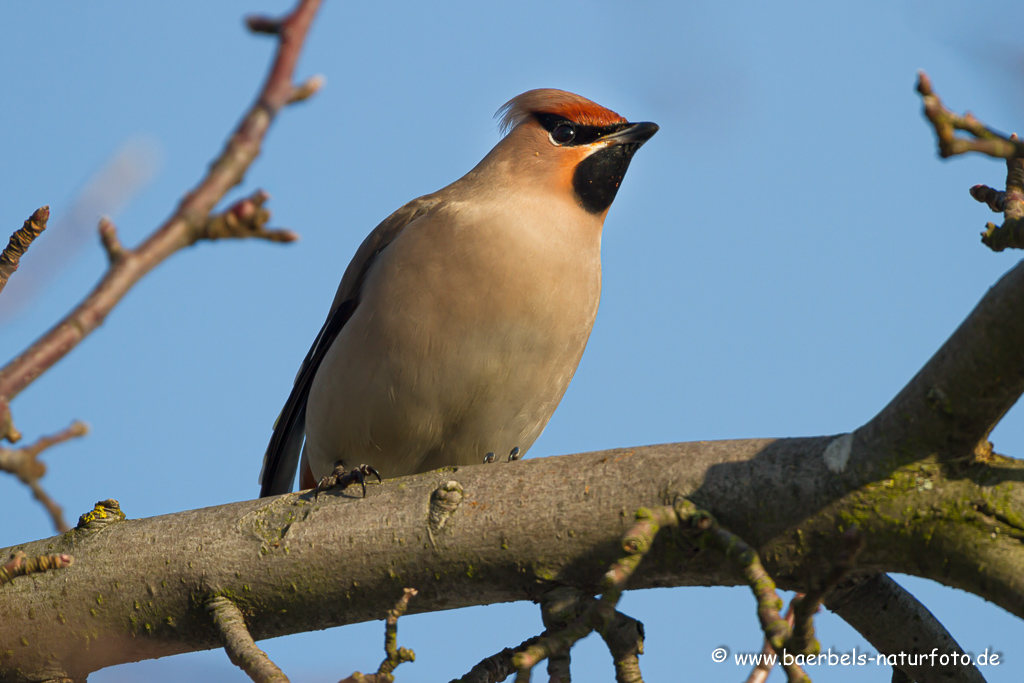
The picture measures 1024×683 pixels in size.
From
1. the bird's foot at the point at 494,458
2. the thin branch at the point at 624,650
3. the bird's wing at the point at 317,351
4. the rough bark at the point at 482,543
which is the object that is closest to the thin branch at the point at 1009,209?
the rough bark at the point at 482,543

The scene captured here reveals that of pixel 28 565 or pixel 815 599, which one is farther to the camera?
pixel 28 565

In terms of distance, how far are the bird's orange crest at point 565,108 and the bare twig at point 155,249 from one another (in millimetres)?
3721

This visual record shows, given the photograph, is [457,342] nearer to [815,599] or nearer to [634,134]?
[634,134]

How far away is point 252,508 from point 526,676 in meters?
1.03

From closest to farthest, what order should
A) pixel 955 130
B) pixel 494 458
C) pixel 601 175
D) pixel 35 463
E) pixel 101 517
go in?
pixel 35 463 < pixel 955 130 < pixel 101 517 < pixel 494 458 < pixel 601 175

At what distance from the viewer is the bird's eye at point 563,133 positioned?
15.8 ft

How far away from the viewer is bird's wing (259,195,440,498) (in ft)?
15.0

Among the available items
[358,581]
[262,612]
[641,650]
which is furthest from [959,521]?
[262,612]

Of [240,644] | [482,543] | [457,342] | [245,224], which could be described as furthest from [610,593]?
[457,342]

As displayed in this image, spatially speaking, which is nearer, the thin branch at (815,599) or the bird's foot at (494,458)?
the thin branch at (815,599)

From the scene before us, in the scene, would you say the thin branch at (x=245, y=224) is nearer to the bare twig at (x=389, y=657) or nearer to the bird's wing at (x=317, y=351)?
the bare twig at (x=389, y=657)

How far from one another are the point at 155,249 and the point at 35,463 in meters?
0.54

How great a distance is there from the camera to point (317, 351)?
473 cm

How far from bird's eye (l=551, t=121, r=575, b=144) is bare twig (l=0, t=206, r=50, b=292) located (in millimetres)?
2751
